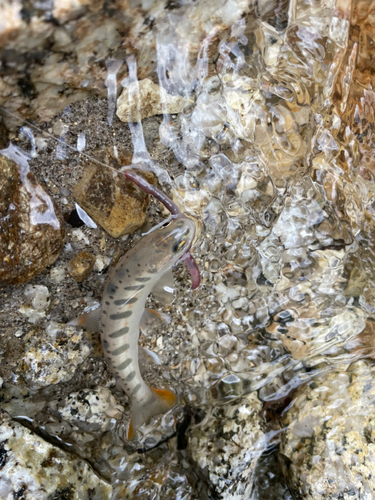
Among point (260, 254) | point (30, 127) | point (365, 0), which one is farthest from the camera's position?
point (260, 254)

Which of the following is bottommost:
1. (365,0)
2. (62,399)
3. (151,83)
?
(62,399)

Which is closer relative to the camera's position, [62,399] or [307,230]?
[62,399]

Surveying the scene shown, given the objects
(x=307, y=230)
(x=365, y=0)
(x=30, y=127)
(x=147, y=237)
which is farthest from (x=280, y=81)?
(x=30, y=127)

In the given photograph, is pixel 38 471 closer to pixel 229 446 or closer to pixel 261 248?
pixel 229 446

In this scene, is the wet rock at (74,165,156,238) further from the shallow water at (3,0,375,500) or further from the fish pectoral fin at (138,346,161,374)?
the fish pectoral fin at (138,346,161,374)

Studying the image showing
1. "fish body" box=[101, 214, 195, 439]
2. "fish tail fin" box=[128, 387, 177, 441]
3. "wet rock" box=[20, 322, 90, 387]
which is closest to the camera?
"fish body" box=[101, 214, 195, 439]

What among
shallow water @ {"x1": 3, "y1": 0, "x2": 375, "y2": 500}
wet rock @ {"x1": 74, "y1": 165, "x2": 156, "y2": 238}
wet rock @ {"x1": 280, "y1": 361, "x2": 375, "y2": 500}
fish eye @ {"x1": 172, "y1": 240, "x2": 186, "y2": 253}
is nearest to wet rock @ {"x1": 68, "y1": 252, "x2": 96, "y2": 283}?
shallow water @ {"x1": 3, "y1": 0, "x2": 375, "y2": 500}

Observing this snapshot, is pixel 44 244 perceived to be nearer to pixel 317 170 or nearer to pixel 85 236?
pixel 85 236
